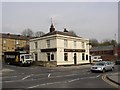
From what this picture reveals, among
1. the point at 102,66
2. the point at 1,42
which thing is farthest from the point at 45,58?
the point at 1,42

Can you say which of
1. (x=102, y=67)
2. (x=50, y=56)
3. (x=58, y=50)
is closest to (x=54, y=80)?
(x=102, y=67)

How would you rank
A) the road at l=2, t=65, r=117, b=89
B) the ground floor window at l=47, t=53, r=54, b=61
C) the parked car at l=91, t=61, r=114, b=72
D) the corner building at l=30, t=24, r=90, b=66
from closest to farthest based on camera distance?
the road at l=2, t=65, r=117, b=89
the parked car at l=91, t=61, r=114, b=72
the corner building at l=30, t=24, r=90, b=66
the ground floor window at l=47, t=53, r=54, b=61

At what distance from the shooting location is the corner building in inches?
1736

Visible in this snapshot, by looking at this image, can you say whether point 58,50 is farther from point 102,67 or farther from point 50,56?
point 102,67

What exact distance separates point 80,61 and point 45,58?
8.14 meters

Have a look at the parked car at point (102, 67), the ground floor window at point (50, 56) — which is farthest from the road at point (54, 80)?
the ground floor window at point (50, 56)

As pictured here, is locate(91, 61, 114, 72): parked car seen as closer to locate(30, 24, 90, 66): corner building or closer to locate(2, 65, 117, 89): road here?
locate(2, 65, 117, 89): road

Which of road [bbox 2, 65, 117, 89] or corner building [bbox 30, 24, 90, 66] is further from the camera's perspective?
corner building [bbox 30, 24, 90, 66]

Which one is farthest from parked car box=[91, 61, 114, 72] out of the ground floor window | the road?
the ground floor window

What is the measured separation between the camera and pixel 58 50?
144 ft

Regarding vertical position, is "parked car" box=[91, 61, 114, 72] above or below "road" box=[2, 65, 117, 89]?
above

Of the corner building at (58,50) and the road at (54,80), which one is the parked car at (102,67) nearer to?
the road at (54,80)

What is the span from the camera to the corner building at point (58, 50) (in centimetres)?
4409

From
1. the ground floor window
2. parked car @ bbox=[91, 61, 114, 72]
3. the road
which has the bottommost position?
the road
